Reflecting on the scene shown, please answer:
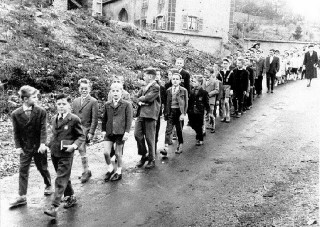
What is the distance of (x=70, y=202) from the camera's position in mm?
6383

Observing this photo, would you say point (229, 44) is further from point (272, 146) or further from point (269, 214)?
point (269, 214)

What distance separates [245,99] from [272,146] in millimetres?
4462

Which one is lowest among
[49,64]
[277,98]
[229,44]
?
[277,98]

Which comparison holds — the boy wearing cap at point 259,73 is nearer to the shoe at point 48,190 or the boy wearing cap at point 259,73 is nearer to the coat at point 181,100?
the coat at point 181,100

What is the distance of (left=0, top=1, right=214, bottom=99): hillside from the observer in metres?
14.2

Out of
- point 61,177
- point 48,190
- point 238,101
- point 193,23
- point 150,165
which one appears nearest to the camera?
point 61,177

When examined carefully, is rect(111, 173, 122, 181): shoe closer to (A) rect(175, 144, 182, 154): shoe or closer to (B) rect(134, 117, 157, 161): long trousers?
(B) rect(134, 117, 157, 161): long trousers

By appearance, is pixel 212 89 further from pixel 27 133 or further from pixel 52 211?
pixel 52 211

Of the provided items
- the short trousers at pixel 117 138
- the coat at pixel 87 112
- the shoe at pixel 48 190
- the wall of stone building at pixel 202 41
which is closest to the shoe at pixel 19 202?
the shoe at pixel 48 190

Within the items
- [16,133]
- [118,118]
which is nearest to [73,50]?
[118,118]

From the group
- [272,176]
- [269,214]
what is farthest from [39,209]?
[272,176]

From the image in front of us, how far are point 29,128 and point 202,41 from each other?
81.1ft

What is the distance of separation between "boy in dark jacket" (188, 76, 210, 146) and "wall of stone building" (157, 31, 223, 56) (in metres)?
18.3

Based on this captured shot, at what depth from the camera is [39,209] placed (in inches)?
247
